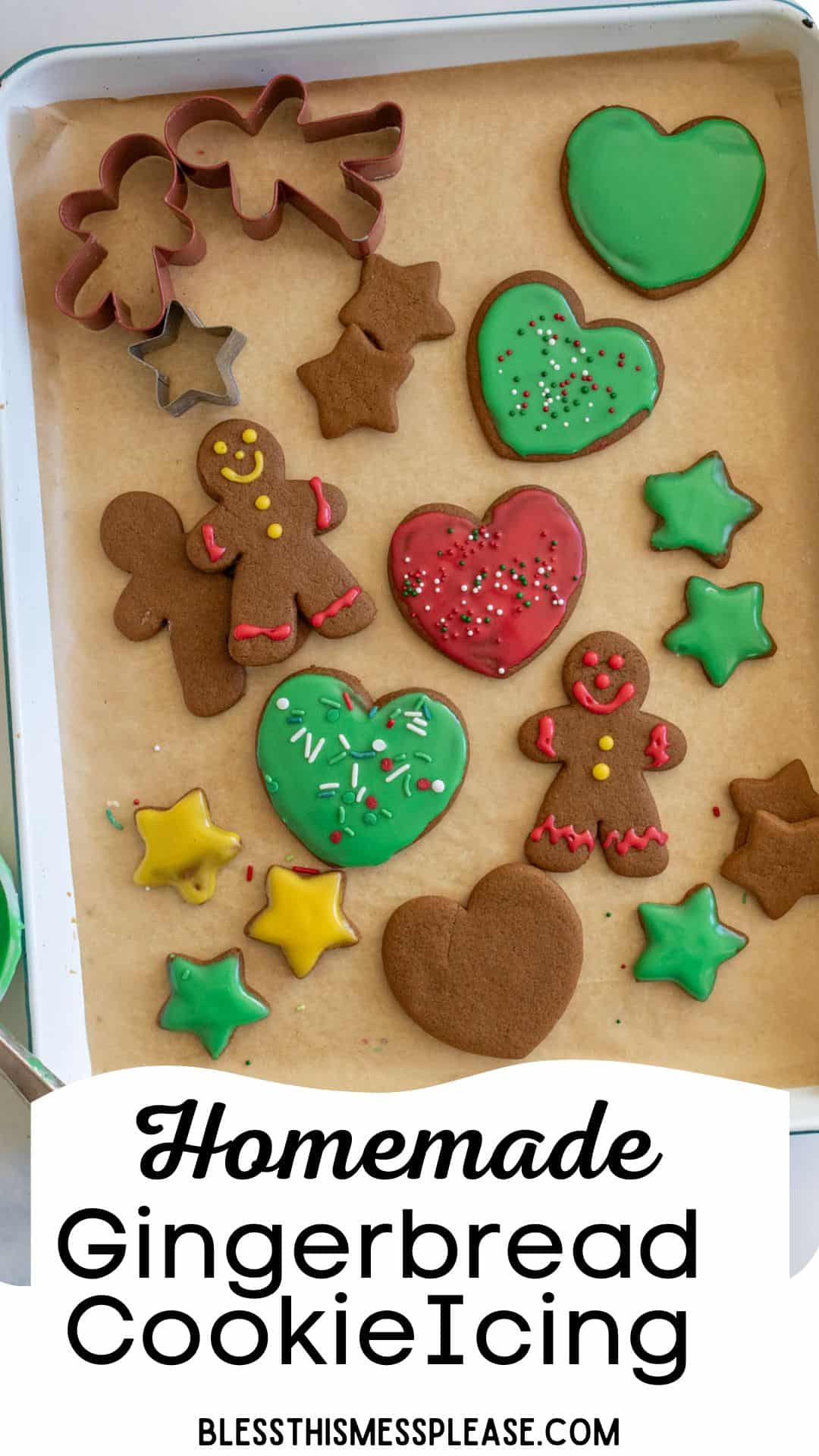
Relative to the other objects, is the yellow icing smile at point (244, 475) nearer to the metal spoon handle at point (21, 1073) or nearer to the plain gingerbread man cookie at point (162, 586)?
the plain gingerbread man cookie at point (162, 586)

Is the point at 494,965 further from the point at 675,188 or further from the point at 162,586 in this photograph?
the point at 675,188

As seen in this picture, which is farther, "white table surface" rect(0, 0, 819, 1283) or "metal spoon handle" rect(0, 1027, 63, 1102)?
"white table surface" rect(0, 0, 819, 1283)

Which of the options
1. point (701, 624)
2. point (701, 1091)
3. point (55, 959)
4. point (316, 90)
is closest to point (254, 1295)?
point (55, 959)

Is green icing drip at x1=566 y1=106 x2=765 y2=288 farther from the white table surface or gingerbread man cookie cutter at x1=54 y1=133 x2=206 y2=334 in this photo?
gingerbread man cookie cutter at x1=54 y1=133 x2=206 y2=334

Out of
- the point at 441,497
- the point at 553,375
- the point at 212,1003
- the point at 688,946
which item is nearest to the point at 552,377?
the point at 553,375

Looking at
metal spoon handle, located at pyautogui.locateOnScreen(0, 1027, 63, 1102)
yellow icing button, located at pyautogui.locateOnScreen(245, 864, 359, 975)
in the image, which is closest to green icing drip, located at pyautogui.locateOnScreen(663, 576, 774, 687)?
yellow icing button, located at pyautogui.locateOnScreen(245, 864, 359, 975)

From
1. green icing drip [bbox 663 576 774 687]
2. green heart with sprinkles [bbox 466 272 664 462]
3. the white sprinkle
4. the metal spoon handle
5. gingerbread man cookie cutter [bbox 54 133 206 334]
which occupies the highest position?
gingerbread man cookie cutter [bbox 54 133 206 334]

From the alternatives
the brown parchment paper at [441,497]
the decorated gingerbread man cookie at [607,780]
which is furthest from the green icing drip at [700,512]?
the decorated gingerbread man cookie at [607,780]
